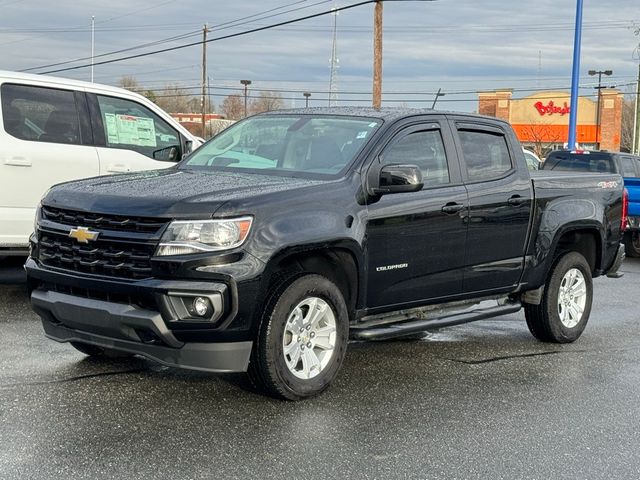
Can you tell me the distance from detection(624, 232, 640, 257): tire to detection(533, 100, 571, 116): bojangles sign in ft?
196

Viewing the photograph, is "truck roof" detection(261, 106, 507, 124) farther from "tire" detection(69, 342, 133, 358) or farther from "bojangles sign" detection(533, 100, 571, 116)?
"bojangles sign" detection(533, 100, 571, 116)

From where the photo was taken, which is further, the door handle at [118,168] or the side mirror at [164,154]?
the side mirror at [164,154]

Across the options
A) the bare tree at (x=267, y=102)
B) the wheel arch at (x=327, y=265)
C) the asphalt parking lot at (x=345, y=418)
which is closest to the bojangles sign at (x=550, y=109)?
the bare tree at (x=267, y=102)

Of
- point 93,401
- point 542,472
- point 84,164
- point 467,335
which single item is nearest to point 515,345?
point 467,335

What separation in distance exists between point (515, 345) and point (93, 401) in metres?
4.00

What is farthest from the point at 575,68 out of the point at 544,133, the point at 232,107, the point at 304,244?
the point at 232,107

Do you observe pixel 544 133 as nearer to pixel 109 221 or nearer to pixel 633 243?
pixel 633 243

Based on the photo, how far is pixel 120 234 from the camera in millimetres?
5422

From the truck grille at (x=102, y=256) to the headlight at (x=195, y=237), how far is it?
10cm

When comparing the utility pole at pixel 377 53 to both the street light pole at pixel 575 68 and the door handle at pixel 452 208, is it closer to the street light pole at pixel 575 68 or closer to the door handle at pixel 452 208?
the street light pole at pixel 575 68

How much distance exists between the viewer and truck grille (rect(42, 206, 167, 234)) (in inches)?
211

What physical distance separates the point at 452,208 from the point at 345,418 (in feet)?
6.59

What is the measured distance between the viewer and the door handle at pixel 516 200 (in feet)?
24.3

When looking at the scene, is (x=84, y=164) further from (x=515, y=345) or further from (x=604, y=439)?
(x=604, y=439)
